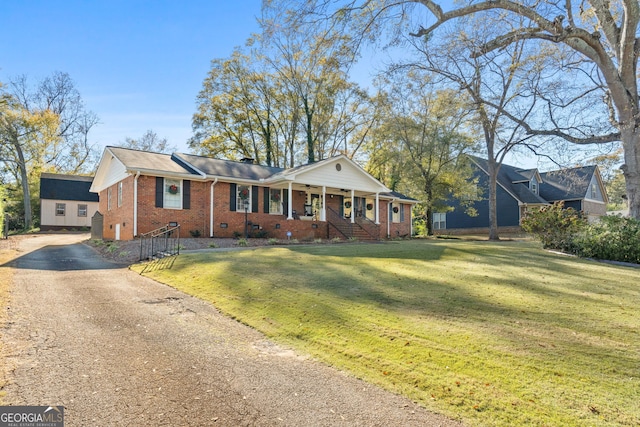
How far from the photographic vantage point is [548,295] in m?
6.18

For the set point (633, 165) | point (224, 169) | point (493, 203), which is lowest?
point (493, 203)

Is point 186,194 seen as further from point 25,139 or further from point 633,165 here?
point 25,139

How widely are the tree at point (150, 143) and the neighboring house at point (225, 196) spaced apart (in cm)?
2362

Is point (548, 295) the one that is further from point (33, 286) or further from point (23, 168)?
point (23, 168)

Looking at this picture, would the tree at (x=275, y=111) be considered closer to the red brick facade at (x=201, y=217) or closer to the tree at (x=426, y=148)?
the tree at (x=426, y=148)

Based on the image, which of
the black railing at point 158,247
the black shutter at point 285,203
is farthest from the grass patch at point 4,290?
the black shutter at point 285,203

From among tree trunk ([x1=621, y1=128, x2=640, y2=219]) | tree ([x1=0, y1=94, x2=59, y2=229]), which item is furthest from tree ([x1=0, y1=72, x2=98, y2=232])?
tree trunk ([x1=621, y1=128, x2=640, y2=219])

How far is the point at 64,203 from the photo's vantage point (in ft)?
109

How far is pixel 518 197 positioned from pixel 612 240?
25.1 metres

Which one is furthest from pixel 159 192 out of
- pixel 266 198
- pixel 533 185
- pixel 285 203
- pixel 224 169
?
pixel 533 185

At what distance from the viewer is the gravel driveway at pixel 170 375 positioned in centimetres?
304

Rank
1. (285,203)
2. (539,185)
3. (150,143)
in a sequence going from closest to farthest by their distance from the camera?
(285,203), (539,185), (150,143)

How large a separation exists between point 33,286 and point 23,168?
32770mm

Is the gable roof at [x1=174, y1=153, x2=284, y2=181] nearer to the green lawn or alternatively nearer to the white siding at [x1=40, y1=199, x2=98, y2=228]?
the green lawn
